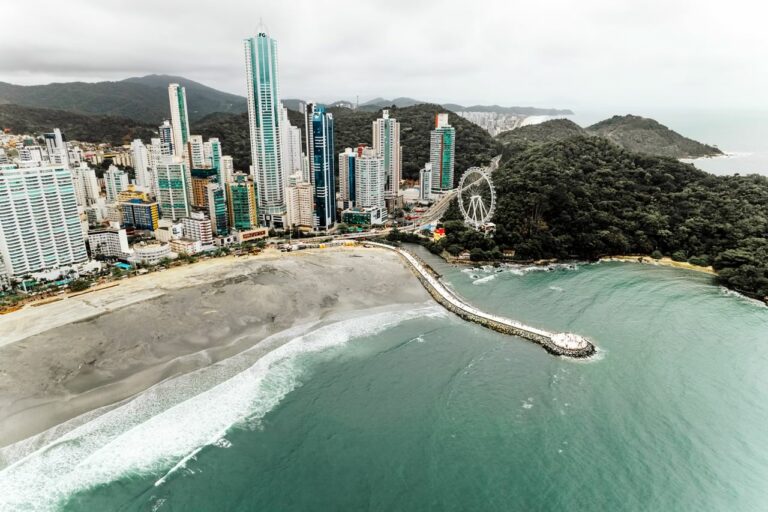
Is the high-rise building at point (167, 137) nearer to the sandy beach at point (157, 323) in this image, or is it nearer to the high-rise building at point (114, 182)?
the high-rise building at point (114, 182)

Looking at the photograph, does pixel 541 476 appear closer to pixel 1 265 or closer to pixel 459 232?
pixel 459 232

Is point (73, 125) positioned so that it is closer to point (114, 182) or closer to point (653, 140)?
point (114, 182)

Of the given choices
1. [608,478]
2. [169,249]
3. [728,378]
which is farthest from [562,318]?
[169,249]

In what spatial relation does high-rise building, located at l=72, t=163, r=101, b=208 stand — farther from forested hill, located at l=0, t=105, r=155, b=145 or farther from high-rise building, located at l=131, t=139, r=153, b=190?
forested hill, located at l=0, t=105, r=155, b=145

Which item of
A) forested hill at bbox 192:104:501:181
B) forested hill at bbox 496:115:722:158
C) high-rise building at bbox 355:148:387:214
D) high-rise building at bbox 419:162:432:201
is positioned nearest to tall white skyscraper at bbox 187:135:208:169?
forested hill at bbox 192:104:501:181

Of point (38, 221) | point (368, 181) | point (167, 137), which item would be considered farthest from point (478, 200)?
point (167, 137)

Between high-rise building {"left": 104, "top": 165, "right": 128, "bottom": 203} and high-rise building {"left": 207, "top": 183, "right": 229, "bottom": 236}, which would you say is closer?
high-rise building {"left": 207, "top": 183, "right": 229, "bottom": 236}

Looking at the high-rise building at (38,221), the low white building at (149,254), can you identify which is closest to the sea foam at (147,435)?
the low white building at (149,254)
